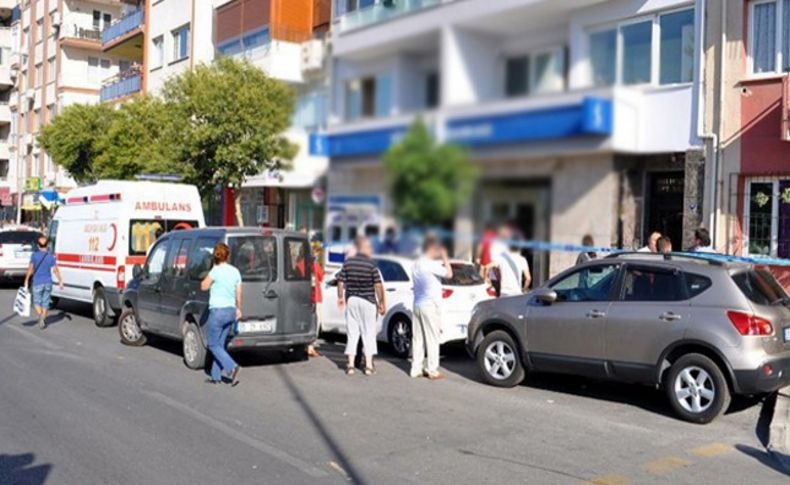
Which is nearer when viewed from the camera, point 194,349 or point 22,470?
point 22,470

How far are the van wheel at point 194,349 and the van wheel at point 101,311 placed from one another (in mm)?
4296

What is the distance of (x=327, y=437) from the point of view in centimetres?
672

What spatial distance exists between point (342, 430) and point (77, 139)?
75.4 ft

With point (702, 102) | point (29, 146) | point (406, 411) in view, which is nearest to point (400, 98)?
point (702, 102)

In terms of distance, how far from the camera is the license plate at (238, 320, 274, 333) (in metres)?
9.69

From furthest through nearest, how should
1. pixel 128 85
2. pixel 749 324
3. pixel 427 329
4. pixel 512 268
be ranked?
1. pixel 128 85
2. pixel 427 329
3. pixel 749 324
4. pixel 512 268

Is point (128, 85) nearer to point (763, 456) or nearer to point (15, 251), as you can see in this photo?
point (15, 251)

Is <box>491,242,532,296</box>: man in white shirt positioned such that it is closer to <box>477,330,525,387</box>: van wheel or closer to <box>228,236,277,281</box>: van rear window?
<box>477,330,525,387</box>: van wheel

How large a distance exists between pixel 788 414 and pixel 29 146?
2034 inches

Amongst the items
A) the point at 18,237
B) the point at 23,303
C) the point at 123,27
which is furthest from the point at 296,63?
the point at 123,27

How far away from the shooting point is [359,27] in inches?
65.3

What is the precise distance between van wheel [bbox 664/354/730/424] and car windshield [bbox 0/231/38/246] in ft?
61.8

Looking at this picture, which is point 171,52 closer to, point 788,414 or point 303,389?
point 303,389

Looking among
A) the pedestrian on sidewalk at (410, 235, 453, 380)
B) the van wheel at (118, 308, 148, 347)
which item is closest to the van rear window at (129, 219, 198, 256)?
the van wheel at (118, 308, 148, 347)
